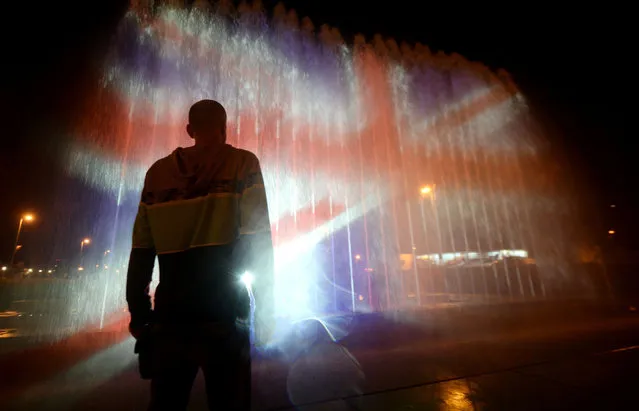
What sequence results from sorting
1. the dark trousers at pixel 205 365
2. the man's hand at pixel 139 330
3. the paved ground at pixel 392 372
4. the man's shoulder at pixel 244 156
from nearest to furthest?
1. the dark trousers at pixel 205 365
2. the man's hand at pixel 139 330
3. the man's shoulder at pixel 244 156
4. the paved ground at pixel 392 372

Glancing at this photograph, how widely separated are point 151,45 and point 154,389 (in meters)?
14.9

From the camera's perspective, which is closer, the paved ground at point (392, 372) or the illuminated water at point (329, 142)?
the paved ground at point (392, 372)

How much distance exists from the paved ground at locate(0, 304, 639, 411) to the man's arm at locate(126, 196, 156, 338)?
2.56 m

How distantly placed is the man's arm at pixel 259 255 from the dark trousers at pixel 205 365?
0.53 ft

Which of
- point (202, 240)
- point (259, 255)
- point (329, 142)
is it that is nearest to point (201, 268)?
point (202, 240)

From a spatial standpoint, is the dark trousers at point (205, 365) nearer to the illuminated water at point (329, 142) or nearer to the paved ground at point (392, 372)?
the paved ground at point (392, 372)

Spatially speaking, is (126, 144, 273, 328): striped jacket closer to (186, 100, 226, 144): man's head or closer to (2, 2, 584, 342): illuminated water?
(186, 100, 226, 144): man's head

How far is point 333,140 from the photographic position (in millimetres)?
16266

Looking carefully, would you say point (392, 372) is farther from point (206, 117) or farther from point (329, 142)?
point (329, 142)

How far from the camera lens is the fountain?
1284 centimetres

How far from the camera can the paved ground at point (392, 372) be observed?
367 centimetres

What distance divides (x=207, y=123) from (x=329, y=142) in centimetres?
1460

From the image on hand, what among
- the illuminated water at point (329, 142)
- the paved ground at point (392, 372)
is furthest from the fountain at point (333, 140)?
the paved ground at point (392, 372)

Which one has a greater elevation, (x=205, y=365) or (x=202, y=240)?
(x=202, y=240)
